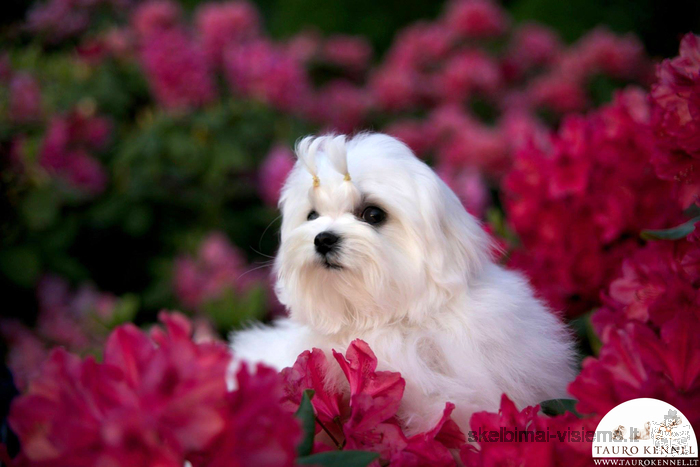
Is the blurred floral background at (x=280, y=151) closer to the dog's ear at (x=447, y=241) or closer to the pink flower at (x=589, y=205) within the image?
the pink flower at (x=589, y=205)

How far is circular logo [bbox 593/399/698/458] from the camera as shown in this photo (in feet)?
2.24

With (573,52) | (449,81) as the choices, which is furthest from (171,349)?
(573,52)

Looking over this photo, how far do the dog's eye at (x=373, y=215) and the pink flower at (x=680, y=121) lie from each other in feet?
1.60

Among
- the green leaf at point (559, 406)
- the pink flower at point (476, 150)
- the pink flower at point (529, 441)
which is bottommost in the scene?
the pink flower at point (476, 150)

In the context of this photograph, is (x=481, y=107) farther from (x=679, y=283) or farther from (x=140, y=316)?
(x=679, y=283)

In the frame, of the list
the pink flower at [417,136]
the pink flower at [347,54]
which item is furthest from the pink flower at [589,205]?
the pink flower at [347,54]

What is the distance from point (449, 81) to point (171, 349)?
131 inches

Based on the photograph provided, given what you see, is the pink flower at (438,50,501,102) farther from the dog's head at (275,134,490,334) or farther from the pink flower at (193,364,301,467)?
the pink flower at (193,364,301,467)

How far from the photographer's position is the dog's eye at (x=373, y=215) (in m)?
1.08

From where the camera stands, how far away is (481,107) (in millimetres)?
3916

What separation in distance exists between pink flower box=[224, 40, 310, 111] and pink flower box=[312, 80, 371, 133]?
17.0 inches

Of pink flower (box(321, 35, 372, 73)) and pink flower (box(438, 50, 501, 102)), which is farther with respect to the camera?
pink flower (box(321, 35, 372, 73))

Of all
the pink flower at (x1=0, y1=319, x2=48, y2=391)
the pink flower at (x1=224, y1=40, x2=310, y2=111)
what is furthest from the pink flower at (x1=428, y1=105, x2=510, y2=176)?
the pink flower at (x1=0, y1=319, x2=48, y2=391)

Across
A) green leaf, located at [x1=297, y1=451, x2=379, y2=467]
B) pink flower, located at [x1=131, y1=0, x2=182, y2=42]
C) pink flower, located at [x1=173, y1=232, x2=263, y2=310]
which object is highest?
pink flower, located at [x1=131, y1=0, x2=182, y2=42]
